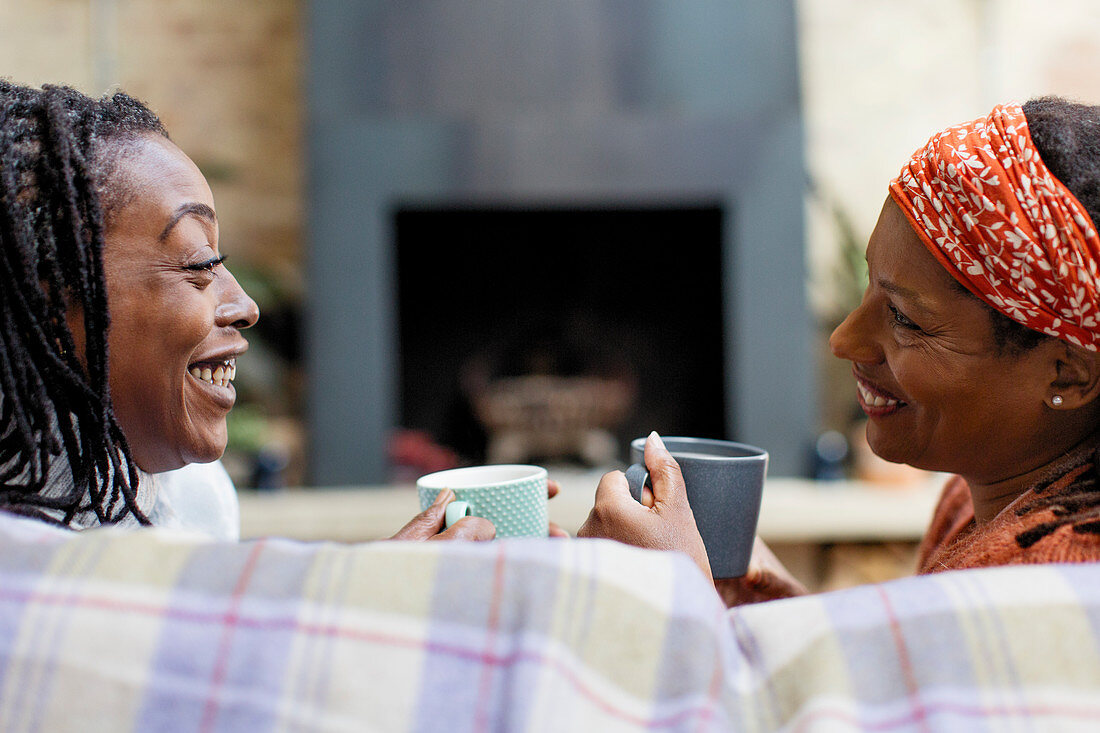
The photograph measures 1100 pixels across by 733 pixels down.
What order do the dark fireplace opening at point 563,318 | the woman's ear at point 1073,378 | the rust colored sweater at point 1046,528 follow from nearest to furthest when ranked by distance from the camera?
1. the rust colored sweater at point 1046,528
2. the woman's ear at point 1073,378
3. the dark fireplace opening at point 563,318

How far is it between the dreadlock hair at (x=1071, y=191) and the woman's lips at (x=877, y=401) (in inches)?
4.5

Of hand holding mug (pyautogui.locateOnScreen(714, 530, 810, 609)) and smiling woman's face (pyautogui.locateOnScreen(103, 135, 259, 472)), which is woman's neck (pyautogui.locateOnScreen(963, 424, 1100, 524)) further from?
smiling woman's face (pyautogui.locateOnScreen(103, 135, 259, 472))

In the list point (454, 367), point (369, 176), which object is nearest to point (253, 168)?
point (369, 176)

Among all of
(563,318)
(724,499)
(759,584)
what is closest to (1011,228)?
(724,499)

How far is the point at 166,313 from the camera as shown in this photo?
0.65m

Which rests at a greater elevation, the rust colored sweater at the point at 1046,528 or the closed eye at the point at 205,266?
the closed eye at the point at 205,266

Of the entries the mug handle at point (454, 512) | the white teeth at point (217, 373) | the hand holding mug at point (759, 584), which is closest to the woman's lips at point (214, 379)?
the white teeth at point (217, 373)

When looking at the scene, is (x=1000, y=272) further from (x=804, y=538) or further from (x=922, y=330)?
(x=804, y=538)

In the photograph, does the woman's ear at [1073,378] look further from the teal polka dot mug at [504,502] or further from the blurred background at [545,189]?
the blurred background at [545,189]

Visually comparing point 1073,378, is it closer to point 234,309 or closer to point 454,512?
point 454,512

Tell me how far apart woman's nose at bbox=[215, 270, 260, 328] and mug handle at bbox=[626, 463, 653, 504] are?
0.34 meters

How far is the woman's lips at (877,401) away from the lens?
0.73 m

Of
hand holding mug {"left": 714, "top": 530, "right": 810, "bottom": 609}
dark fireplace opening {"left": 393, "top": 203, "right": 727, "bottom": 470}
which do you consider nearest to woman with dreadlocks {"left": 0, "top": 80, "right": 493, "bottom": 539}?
hand holding mug {"left": 714, "top": 530, "right": 810, "bottom": 609}

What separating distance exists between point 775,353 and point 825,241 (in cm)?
67
